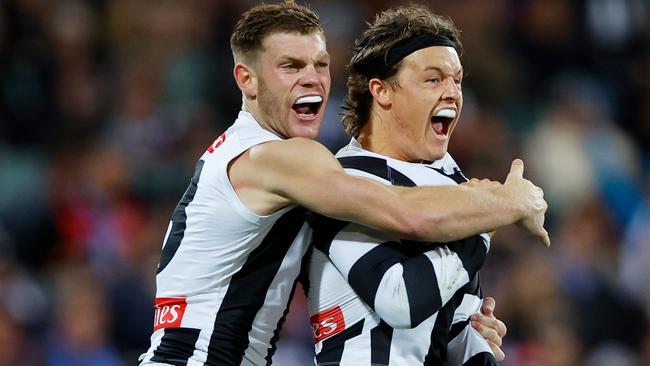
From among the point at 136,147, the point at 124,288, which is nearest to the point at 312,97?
the point at 124,288

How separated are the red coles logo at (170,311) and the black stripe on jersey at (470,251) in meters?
1.01

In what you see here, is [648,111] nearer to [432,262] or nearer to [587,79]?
[587,79]

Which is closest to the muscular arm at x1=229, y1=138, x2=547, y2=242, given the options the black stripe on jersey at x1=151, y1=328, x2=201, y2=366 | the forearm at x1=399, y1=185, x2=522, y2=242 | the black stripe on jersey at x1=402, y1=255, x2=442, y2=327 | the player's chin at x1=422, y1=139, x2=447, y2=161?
the forearm at x1=399, y1=185, x2=522, y2=242

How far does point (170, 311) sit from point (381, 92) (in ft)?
3.65

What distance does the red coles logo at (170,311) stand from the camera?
439 centimetres

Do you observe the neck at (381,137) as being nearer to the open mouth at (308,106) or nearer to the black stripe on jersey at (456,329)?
the open mouth at (308,106)

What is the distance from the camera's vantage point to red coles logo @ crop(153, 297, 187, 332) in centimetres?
439

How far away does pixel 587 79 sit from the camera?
10.2 m

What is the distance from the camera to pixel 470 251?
4148 millimetres

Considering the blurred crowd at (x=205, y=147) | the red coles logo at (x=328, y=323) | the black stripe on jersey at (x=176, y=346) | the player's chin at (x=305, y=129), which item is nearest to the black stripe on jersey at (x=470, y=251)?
the red coles logo at (x=328, y=323)

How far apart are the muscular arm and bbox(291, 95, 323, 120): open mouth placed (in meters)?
0.37

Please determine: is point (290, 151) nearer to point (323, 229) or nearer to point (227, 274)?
point (323, 229)

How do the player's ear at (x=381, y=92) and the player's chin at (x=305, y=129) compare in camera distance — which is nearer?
the player's ear at (x=381, y=92)

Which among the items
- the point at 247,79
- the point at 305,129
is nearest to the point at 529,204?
the point at 305,129
